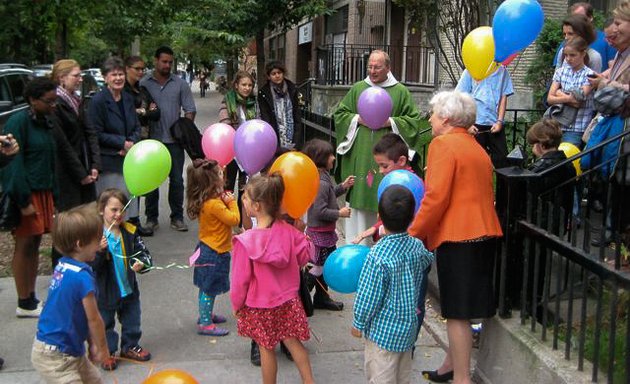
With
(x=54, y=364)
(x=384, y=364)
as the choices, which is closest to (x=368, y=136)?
(x=384, y=364)

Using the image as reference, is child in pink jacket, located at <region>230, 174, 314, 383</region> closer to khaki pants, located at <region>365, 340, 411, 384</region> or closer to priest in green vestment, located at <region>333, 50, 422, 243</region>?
khaki pants, located at <region>365, 340, 411, 384</region>

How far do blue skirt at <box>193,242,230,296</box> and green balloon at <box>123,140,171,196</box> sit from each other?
1.89 feet

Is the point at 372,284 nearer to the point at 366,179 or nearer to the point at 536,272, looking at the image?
the point at 536,272

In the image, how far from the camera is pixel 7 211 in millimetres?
4418

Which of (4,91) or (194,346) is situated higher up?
(4,91)

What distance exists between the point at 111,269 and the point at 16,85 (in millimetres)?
10352

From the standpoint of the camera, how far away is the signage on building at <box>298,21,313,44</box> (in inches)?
1055

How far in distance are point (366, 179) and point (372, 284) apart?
7.28ft

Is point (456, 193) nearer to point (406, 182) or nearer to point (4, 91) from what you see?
point (406, 182)

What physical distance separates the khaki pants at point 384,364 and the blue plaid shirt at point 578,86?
2.90 metres

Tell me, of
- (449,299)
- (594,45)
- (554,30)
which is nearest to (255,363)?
(449,299)

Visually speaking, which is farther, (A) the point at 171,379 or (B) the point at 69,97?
(B) the point at 69,97

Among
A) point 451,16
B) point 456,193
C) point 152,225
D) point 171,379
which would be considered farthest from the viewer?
point 451,16

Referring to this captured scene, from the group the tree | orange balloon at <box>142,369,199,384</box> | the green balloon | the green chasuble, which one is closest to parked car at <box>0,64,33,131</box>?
the tree
